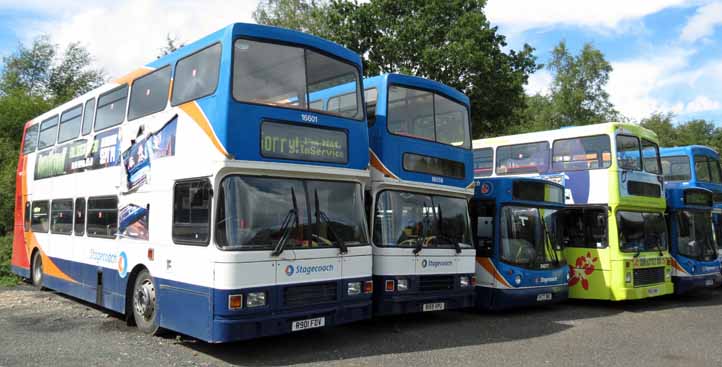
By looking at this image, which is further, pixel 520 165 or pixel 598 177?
pixel 520 165

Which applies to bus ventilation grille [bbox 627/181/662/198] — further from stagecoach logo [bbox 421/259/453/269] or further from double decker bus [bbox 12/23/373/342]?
double decker bus [bbox 12/23/373/342]

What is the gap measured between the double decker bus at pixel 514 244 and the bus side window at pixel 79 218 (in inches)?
301

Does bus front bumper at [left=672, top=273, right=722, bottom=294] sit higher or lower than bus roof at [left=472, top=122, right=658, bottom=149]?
lower

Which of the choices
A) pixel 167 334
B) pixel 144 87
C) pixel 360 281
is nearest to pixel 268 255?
pixel 360 281

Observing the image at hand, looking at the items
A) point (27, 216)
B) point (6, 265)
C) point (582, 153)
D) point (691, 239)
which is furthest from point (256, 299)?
point (6, 265)

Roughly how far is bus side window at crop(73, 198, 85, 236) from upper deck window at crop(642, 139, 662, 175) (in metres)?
12.3

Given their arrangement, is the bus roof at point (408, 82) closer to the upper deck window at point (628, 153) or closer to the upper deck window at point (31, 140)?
the upper deck window at point (628, 153)

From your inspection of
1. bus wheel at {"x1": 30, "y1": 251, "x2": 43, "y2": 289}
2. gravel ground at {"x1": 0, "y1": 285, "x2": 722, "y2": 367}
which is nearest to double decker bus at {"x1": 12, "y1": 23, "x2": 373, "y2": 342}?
gravel ground at {"x1": 0, "y1": 285, "x2": 722, "y2": 367}

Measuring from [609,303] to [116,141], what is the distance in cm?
1139

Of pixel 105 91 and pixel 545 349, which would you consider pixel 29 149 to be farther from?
pixel 545 349

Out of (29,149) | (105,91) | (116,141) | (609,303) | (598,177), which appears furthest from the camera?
Result: (29,149)

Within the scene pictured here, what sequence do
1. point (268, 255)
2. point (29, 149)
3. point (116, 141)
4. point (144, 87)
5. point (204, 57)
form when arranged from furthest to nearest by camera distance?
1. point (29, 149)
2. point (116, 141)
3. point (144, 87)
4. point (204, 57)
5. point (268, 255)

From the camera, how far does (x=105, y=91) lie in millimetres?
11008

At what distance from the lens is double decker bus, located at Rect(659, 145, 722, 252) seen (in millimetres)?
17250
